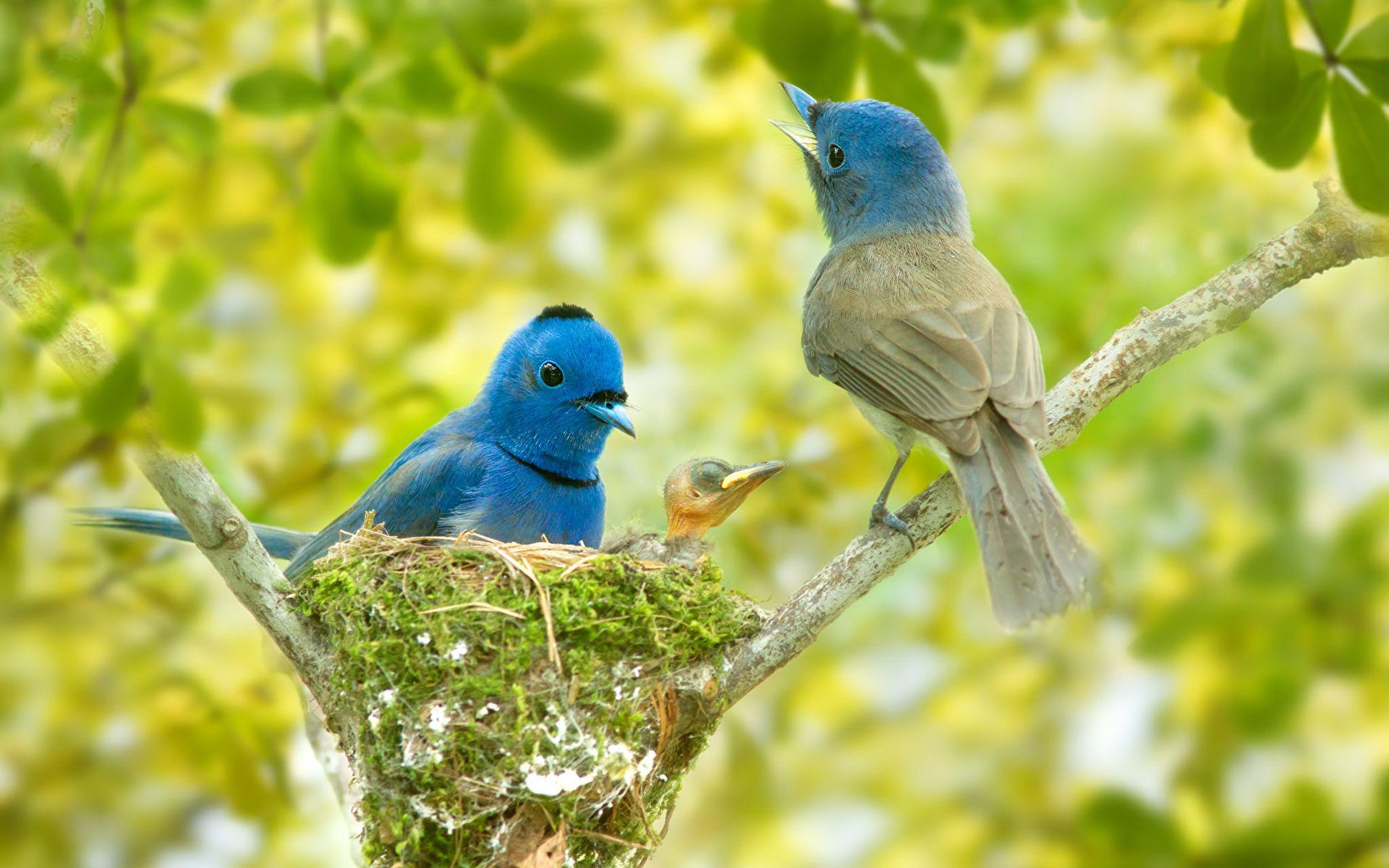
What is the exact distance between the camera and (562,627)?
353cm

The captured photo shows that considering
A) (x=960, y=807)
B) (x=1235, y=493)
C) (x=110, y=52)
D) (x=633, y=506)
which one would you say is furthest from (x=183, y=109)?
(x=960, y=807)

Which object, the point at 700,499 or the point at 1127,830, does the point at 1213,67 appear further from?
the point at 1127,830

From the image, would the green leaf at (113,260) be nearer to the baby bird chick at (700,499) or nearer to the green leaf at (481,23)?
the green leaf at (481,23)

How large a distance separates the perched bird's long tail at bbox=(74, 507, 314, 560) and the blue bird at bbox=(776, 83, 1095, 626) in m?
2.15

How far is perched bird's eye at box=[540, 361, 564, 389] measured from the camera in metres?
4.66

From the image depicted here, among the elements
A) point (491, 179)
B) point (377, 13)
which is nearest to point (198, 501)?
point (491, 179)

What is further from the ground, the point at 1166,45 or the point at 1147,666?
the point at 1166,45

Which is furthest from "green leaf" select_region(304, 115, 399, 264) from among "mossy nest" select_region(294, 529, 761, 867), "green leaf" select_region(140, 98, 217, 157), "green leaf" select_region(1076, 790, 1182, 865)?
"green leaf" select_region(1076, 790, 1182, 865)

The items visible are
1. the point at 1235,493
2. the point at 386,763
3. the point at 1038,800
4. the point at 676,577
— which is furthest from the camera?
the point at 1038,800

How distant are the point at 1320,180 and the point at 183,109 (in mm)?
3340

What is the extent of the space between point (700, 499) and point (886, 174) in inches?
52.4

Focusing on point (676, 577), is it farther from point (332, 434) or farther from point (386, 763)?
point (332, 434)

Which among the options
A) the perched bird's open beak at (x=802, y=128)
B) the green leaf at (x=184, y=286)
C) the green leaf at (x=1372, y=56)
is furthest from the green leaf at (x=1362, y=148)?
the green leaf at (x=184, y=286)

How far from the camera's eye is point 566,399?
4633mm
